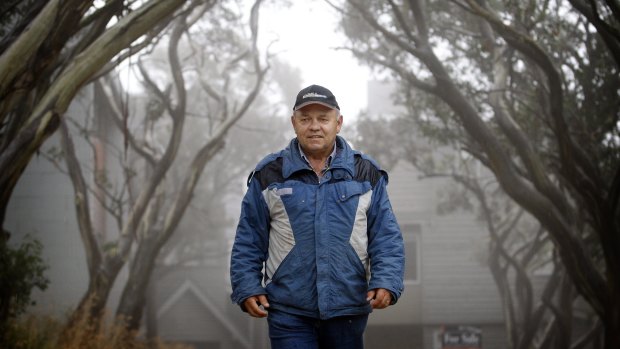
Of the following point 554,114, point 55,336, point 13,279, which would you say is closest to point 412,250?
point 554,114

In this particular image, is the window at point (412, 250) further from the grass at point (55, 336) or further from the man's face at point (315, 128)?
the man's face at point (315, 128)

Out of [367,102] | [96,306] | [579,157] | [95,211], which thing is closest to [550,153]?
[579,157]

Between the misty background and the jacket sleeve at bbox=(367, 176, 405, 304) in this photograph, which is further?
the misty background

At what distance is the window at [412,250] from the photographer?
3080cm

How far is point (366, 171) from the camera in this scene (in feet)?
16.4

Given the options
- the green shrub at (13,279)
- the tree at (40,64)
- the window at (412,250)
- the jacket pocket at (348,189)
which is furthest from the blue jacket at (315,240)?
the window at (412,250)

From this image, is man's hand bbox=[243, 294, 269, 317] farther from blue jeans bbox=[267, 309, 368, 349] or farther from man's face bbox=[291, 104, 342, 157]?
man's face bbox=[291, 104, 342, 157]

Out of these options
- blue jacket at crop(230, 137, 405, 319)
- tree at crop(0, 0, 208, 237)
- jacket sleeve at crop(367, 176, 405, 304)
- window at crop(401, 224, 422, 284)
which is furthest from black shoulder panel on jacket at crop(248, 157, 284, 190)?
window at crop(401, 224, 422, 284)

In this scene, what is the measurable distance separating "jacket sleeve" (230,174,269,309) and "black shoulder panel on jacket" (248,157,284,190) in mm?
20

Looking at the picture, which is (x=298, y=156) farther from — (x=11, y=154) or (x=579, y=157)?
(x=579, y=157)

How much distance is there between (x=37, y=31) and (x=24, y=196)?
1150cm

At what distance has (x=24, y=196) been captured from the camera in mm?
19297

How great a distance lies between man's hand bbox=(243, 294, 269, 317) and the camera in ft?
15.5

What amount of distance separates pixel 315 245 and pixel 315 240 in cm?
2
